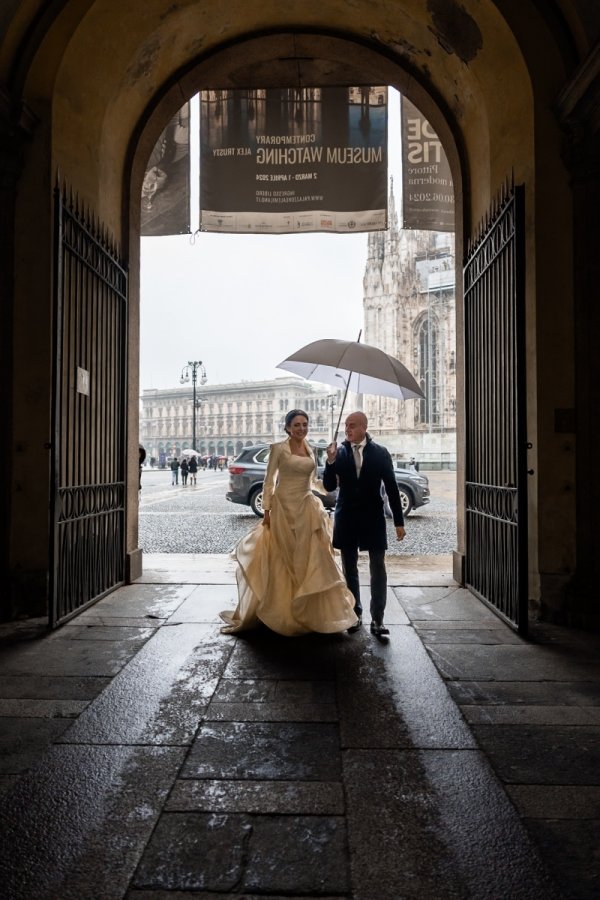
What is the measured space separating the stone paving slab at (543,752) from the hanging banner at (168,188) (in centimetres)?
787

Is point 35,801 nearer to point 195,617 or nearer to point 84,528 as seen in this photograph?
point 195,617

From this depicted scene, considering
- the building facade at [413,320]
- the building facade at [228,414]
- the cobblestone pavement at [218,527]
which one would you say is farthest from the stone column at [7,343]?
the building facade at [228,414]

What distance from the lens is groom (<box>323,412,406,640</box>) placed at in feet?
15.3

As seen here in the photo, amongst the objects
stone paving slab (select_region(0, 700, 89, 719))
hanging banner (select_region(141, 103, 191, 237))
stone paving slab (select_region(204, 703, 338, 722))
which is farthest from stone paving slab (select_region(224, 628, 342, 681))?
hanging banner (select_region(141, 103, 191, 237))

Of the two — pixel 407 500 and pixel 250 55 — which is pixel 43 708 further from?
pixel 407 500

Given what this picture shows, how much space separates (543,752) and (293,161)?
789 cm

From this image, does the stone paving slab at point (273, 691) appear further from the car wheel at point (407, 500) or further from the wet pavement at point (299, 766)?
the car wheel at point (407, 500)

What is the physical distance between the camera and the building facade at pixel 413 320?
1922 inches

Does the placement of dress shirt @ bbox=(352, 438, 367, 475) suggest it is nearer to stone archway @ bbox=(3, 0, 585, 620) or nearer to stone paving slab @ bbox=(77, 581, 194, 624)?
stone archway @ bbox=(3, 0, 585, 620)

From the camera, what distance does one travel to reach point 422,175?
8.63 m

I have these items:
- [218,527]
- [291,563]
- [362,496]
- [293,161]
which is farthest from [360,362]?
[218,527]

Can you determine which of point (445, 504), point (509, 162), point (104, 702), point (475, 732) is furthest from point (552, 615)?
point (445, 504)

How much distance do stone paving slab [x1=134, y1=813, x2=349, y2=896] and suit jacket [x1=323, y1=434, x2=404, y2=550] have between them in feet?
8.93

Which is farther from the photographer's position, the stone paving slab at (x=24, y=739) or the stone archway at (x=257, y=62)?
the stone archway at (x=257, y=62)
